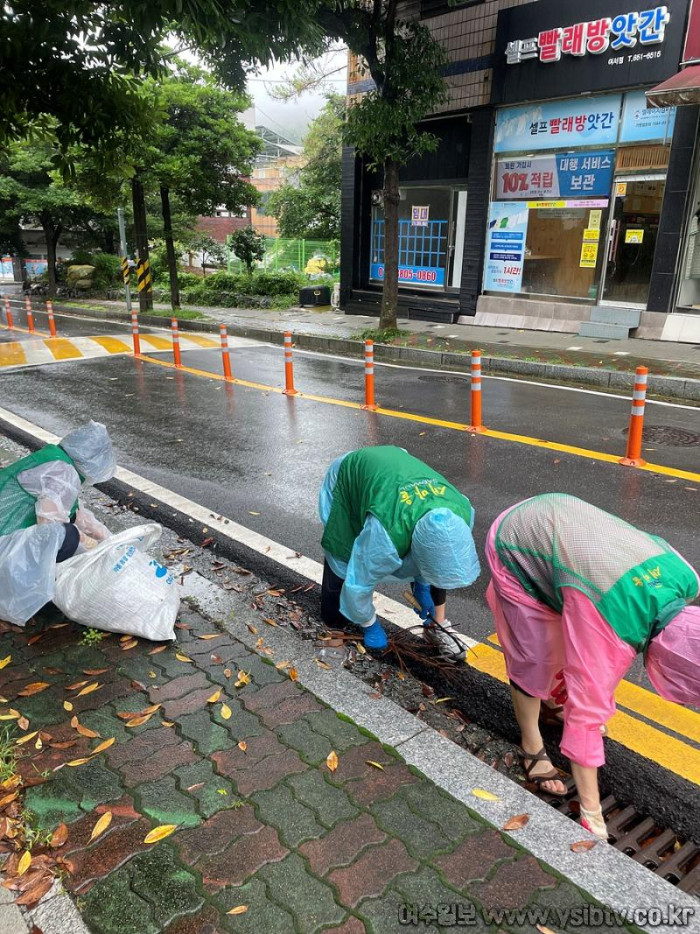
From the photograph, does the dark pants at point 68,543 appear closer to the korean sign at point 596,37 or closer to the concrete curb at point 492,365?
the concrete curb at point 492,365

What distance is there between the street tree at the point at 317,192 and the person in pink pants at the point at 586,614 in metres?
29.9

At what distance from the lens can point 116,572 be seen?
334cm

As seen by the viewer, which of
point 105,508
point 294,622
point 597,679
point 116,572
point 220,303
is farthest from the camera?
point 220,303

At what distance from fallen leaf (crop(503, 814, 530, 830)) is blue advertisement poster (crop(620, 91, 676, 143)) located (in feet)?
45.5

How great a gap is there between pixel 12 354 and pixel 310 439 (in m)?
9.04

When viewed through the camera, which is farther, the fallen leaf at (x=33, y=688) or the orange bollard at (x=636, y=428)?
the orange bollard at (x=636, y=428)

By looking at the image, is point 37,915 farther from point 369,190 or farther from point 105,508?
point 369,190

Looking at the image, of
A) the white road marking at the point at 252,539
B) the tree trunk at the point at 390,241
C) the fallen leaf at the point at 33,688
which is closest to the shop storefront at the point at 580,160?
the tree trunk at the point at 390,241

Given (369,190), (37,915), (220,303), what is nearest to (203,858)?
(37,915)

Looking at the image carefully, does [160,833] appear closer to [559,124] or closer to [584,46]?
[584,46]

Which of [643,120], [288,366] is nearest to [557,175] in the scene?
[643,120]

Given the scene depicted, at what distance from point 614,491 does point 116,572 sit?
415 centimetres

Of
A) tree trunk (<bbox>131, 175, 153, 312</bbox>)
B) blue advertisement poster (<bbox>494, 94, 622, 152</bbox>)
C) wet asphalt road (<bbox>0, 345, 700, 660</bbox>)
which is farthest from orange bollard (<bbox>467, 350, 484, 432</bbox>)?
tree trunk (<bbox>131, 175, 153, 312</bbox>)

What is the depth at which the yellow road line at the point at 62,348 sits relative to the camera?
531 inches
